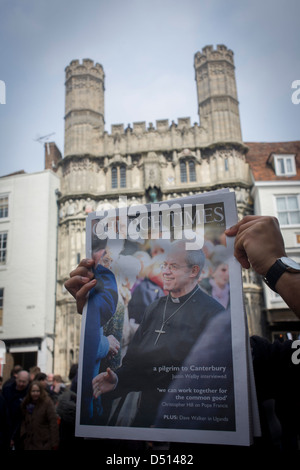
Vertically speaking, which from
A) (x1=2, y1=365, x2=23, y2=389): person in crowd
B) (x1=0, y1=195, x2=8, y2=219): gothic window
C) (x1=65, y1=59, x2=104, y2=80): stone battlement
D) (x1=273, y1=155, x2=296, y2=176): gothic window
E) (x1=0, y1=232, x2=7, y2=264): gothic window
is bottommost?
(x1=2, y1=365, x2=23, y2=389): person in crowd

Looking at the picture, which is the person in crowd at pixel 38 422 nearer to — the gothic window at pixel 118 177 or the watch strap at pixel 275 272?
the watch strap at pixel 275 272

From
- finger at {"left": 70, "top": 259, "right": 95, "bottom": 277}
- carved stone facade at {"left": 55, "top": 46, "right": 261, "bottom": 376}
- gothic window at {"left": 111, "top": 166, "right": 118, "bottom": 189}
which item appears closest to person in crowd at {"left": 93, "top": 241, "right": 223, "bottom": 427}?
finger at {"left": 70, "top": 259, "right": 95, "bottom": 277}

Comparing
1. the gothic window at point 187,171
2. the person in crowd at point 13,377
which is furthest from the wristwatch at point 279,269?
the gothic window at point 187,171

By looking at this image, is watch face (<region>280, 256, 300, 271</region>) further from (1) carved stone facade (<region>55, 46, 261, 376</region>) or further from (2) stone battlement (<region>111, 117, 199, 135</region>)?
(2) stone battlement (<region>111, 117, 199, 135</region>)

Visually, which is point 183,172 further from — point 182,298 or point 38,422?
point 182,298

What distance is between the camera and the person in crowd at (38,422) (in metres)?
5.73

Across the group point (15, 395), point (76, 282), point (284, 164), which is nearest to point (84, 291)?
point (76, 282)

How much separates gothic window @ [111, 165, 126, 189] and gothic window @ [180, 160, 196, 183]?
3.72m

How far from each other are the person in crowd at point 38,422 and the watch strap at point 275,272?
17.2 ft

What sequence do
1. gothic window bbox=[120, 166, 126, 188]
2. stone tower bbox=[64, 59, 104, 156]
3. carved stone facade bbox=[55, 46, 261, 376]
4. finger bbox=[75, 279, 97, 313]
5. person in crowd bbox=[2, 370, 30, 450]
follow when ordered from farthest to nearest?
1. stone tower bbox=[64, 59, 104, 156]
2. gothic window bbox=[120, 166, 126, 188]
3. carved stone facade bbox=[55, 46, 261, 376]
4. person in crowd bbox=[2, 370, 30, 450]
5. finger bbox=[75, 279, 97, 313]

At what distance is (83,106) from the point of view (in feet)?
87.8

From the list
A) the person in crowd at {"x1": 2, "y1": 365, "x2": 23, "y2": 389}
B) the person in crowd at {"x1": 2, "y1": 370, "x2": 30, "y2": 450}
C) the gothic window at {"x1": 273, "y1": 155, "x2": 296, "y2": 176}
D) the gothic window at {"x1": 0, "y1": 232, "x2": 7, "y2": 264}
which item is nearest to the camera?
the person in crowd at {"x1": 2, "y1": 370, "x2": 30, "y2": 450}

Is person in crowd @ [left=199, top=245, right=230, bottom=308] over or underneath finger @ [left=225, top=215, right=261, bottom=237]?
underneath

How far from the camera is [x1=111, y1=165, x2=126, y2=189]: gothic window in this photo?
85.3 ft
